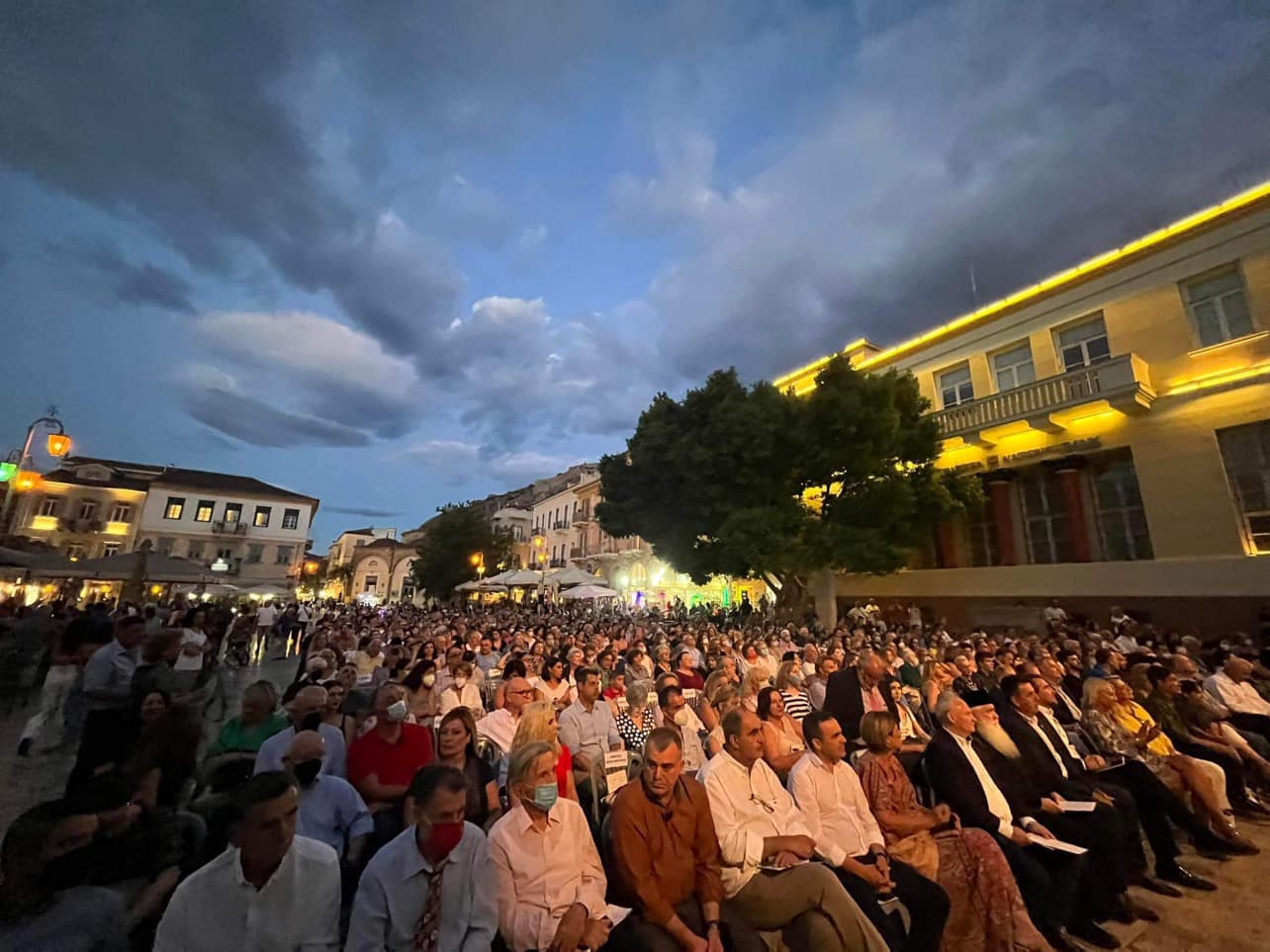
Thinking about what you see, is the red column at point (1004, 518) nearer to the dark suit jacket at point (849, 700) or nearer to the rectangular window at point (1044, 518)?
the rectangular window at point (1044, 518)

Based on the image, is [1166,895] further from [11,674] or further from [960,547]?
[960,547]

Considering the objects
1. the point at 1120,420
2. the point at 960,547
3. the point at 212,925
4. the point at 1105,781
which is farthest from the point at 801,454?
the point at 212,925

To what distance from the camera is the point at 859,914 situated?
8.39 feet

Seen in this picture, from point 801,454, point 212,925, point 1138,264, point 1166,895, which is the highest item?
point 1138,264

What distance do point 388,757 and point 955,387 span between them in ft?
71.1

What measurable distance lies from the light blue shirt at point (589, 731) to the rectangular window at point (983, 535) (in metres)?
16.8

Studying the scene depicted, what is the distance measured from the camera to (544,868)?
Answer: 2473mm

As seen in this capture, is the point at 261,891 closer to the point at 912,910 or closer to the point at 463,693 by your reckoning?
the point at 912,910

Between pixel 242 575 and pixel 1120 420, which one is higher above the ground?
pixel 1120 420

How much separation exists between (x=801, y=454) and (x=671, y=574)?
1503cm

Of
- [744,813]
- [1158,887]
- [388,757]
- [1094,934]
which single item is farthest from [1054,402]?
[388,757]

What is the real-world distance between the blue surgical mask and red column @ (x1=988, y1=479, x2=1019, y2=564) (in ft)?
60.8

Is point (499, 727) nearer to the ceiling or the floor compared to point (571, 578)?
nearer to the floor

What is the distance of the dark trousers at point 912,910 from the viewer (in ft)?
9.32
